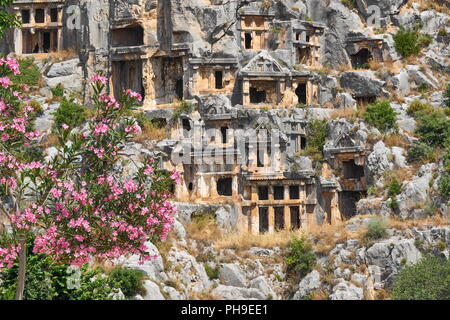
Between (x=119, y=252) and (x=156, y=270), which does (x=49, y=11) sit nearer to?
(x=156, y=270)

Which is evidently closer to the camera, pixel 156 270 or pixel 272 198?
pixel 156 270

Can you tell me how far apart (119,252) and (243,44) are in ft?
115

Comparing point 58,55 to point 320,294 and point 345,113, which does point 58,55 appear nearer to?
point 345,113

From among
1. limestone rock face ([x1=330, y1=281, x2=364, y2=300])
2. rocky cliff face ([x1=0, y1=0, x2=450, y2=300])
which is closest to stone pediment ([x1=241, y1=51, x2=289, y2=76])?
rocky cliff face ([x1=0, y1=0, x2=450, y2=300])

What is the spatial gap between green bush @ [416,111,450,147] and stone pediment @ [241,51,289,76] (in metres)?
10.0

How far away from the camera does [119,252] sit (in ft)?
76.4

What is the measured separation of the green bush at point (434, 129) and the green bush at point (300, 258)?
10.8 m

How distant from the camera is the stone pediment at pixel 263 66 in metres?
53.5

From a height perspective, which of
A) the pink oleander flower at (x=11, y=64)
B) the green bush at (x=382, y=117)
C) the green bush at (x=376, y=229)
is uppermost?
the pink oleander flower at (x=11, y=64)

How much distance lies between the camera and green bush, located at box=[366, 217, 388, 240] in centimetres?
4188

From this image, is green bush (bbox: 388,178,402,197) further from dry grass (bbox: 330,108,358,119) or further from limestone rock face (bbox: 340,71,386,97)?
limestone rock face (bbox: 340,71,386,97)

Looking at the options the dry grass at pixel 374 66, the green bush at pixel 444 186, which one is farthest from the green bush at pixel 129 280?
the dry grass at pixel 374 66

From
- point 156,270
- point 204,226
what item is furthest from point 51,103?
point 156,270

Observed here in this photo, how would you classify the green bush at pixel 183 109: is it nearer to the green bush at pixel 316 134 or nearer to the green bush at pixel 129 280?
the green bush at pixel 316 134
